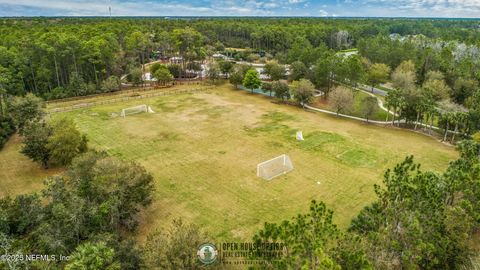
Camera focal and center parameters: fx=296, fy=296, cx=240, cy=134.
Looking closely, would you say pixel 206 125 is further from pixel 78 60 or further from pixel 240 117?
pixel 78 60

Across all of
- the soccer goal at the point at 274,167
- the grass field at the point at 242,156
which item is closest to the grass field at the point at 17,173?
the grass field at the point at 242,156

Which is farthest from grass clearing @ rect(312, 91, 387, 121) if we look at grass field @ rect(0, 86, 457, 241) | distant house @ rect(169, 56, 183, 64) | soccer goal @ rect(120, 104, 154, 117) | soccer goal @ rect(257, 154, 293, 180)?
distant house @ rect(169, 56, 183, 64)

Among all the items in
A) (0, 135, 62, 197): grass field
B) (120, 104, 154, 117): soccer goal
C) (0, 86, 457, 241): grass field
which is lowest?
(0, 135, 62, 197): grass field

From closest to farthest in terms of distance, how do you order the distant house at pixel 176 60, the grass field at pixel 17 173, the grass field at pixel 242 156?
the grass field at pixel 242 156, the grass field at pixel 17 173, the distant house at pixel 176 60

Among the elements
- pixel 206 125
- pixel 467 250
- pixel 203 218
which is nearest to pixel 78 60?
pixel 206 125

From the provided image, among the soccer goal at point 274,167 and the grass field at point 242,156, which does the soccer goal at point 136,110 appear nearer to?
the grass field at point 242,156

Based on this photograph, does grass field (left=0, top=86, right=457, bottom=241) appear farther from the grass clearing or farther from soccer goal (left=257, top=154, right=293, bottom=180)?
the grass clearing
